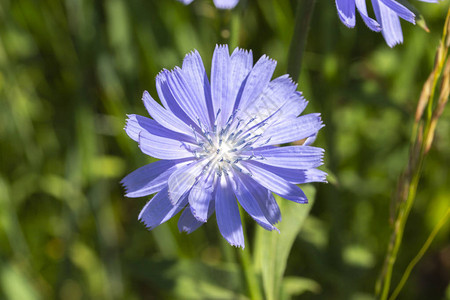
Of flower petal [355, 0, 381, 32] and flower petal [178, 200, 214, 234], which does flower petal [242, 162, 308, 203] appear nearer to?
flower petal [178, 200, 214, 234]

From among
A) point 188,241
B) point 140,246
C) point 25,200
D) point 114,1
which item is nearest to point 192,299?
point 188,241

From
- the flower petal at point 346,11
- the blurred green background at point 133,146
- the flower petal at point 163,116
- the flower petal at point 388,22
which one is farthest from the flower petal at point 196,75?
the blurred green background at point 133,146

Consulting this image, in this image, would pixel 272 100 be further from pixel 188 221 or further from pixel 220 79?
pixel 188 221

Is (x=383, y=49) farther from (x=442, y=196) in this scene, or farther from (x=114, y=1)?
(x=114, y=1)

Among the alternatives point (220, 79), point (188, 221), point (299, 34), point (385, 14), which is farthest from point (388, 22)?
point (188, 221)

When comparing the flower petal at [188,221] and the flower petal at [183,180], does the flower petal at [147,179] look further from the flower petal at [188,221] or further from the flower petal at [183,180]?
the flower petal at [188,221]
